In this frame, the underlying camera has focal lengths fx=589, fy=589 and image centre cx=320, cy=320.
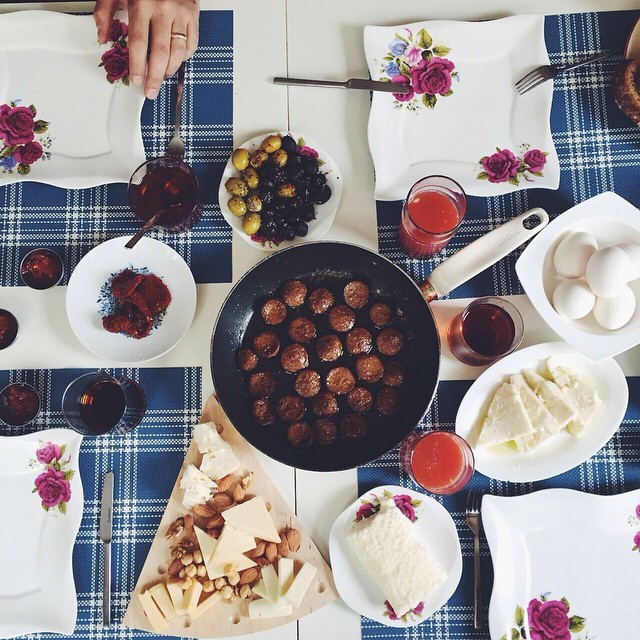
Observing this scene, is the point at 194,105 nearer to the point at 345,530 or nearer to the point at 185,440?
the point at 185,440

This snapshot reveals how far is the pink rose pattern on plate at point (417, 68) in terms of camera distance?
132 centimetres

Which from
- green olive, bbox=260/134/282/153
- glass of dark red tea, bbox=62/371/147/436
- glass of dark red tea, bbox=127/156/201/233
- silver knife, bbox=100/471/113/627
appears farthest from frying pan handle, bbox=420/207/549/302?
silver knife, bbox=100/471/113/627

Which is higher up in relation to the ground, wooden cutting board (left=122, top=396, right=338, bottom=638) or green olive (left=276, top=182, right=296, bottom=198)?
green olive (left=276, top=182, right=296, bottom=198)

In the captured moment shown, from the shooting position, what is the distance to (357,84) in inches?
51.0

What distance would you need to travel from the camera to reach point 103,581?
1257mm

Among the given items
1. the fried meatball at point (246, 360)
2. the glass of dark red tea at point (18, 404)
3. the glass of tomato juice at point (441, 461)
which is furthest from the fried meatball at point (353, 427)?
the glass of dark red tea at point (18, 404)

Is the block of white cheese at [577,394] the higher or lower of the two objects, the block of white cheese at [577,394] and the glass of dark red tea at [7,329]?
the lower

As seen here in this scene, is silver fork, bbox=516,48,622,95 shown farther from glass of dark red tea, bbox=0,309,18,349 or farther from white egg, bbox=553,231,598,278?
glass of dark red tea, bbox=0,309,18,349

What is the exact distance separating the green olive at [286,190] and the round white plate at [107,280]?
25 cm

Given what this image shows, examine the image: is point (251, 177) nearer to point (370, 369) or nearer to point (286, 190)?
point (286, 190)

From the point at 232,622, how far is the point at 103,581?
29 centimetres

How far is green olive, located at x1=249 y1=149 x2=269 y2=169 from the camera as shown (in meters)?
1.26

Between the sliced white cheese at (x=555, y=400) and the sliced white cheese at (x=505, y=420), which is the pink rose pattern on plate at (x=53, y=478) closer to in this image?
the sliced white cheese at (x=505, y=420)

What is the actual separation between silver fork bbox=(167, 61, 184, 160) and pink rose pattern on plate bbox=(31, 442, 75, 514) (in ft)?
2.23
